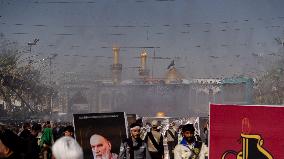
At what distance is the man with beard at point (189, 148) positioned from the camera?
9232 millimetres

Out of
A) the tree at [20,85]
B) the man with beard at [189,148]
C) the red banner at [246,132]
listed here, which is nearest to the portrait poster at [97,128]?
the man with beard at [189,148]

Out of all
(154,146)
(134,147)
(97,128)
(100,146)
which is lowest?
(154,146)

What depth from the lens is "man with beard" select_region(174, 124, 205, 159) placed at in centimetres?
923

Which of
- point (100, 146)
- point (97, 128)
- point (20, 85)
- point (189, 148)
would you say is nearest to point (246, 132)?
point (100, 146)

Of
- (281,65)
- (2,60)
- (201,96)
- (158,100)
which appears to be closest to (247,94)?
(281,65)

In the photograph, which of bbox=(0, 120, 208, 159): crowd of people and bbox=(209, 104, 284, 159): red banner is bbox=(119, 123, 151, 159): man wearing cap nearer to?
bbox=(0, 120, 208, 159): crowd of people

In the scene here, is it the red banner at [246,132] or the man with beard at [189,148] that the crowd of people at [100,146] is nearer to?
the man with beard at [189,148]

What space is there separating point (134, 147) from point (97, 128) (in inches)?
27.2

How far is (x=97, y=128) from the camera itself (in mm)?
9586

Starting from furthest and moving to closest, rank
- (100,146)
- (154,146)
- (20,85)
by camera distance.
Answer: (20,85) < (154,146) < (100,146)

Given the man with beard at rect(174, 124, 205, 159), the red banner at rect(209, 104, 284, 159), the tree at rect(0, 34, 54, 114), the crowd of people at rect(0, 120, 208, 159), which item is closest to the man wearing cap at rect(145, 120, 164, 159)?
the crowd of people at rect(0, 120, 208, 159)

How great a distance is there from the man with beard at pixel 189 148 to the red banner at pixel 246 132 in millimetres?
3034

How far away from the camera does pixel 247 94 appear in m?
56.4

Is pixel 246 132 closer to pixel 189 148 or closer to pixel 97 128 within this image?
pixel 189 148
